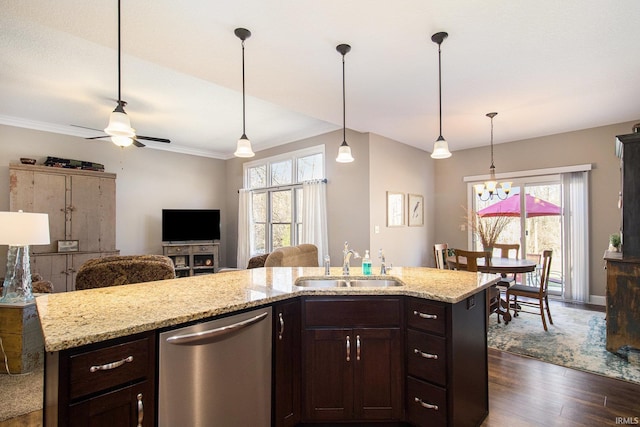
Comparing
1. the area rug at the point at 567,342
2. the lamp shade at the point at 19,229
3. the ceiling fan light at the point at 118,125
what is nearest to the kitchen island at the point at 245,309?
the lamp shade at the point at 19,229

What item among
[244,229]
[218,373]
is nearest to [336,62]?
[218,373]

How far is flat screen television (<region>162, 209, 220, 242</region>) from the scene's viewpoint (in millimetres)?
6457

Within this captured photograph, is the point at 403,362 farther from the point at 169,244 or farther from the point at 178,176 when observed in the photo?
the point at 178,176

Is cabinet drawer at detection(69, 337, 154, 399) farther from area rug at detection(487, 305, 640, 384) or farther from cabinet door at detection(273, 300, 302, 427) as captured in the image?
area rug at detection(487, 305, 640, 384)

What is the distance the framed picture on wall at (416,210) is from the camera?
5.75 metres

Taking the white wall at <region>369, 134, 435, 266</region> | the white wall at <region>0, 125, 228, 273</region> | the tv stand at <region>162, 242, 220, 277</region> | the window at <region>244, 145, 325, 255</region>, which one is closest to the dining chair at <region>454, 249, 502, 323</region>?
the white wall at <region>369, 134, 435, 266</region>

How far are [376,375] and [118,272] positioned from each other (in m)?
2.64

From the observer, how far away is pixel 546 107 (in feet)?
13.0

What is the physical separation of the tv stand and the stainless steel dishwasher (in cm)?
522

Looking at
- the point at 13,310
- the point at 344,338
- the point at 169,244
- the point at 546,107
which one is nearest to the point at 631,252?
the point at 546,107

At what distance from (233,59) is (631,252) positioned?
13.8ft

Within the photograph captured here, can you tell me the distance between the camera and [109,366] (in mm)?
1236

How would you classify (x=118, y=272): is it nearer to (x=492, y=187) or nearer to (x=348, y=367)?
(x=348, y=367)

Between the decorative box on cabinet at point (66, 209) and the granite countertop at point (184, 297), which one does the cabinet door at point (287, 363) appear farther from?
the decorative box on cabinet at point (66, 209)
